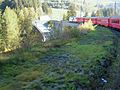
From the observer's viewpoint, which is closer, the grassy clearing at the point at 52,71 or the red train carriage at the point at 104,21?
the grassy clearing at the point at 52,71

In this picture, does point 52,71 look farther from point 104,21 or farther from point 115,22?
point 104,21

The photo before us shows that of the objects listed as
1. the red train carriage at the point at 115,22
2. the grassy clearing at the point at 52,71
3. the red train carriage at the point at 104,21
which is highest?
the grassy clearing at the point at 52,71

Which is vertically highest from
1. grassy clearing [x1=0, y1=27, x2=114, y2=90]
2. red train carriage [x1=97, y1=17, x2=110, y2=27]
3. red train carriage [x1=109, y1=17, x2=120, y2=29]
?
grassy clearing [x1=0, y1=27, x2=114, y2=90]

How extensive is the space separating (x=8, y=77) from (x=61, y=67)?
7.11 feet

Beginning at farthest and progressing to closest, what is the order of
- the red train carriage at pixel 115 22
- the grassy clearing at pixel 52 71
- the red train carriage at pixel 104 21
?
1. the red train carriage at pixel 104 21
2. the red train carriage at pixel 115 22
3. the grassy clearing at pixel 52 71

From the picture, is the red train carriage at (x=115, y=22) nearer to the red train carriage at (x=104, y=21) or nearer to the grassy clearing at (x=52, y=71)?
the red train carriage at (x=104, y=21)

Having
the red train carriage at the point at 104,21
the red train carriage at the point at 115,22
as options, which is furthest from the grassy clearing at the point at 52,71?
the red train carriage at the point at 104,21

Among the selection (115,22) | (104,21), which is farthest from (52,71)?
(104,21)

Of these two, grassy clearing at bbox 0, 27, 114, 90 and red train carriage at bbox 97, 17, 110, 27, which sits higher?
grassy clearing at bbox 0, 27, 114, 90

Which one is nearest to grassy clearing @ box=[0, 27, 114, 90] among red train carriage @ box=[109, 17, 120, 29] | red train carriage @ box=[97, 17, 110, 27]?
red train carriage @ box=[109, 17, 120, 29]

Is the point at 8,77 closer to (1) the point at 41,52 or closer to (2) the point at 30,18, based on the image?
(1) the point at 41,52

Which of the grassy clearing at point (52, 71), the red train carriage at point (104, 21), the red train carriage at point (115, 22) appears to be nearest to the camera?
the grassy clearing at point (52, 71)

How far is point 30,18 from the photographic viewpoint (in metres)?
97.9

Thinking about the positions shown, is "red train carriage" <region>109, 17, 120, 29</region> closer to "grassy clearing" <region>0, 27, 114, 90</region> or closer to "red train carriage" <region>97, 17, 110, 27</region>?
"red train carriage" <region>97, 17, 110, 27</region>
